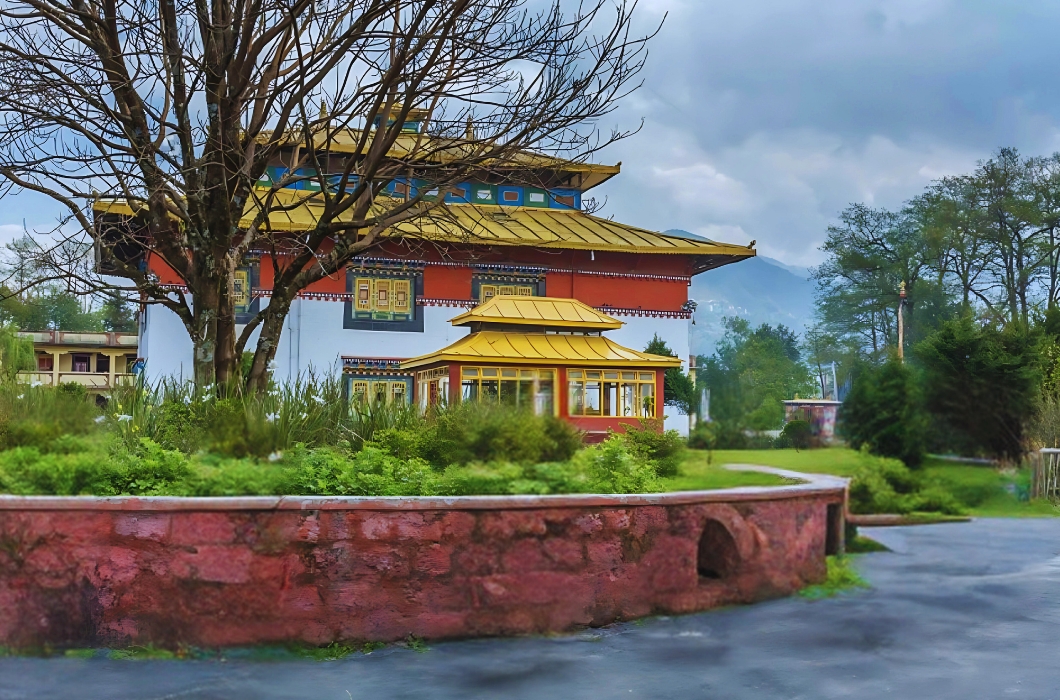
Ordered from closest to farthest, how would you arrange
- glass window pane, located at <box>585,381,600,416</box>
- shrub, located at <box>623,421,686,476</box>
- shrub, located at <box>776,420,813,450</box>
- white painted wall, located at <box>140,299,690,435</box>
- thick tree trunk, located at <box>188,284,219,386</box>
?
shrub, located at <box>776,420,813,450</box>
shrub, located at <box>623,421,686,476</box>
thick tree trunk, located at <box>188,284,219,386</box>
glass window pane, located at <box>585,381,600,416</box>
white painted wall, located at <box>140,299,690,435</box>

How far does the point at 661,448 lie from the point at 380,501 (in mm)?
3199

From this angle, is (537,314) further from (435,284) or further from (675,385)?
(435,284)

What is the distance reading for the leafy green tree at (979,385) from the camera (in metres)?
4.74

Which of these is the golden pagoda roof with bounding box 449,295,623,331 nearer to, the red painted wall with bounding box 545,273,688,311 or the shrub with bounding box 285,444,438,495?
the red painted wall with bounding box 545,273,688,311

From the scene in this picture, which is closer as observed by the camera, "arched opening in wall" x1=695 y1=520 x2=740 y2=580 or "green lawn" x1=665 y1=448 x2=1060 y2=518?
"green lawn" x1=665 y1=448 x2=1060 y2=518

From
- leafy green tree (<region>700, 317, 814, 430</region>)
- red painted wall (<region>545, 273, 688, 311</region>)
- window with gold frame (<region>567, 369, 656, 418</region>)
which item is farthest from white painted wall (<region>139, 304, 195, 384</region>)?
leafy green tree (<region>700, 317, 814, 430</region>)

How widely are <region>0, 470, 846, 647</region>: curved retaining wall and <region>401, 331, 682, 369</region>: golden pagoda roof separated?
12856 mm

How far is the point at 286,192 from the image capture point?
27469mm

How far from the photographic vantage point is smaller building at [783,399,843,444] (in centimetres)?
506

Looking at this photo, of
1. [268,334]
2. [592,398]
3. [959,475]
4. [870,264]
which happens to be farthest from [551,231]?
[959,475]

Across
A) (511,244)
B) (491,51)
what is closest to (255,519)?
(491,51)

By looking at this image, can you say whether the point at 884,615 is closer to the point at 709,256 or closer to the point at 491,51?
the point at 491,51

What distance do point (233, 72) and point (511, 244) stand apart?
630 inches

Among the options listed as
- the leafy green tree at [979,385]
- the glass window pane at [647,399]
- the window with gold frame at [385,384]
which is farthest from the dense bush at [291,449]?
the window with gold frame at [385,384]
